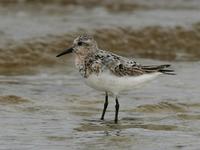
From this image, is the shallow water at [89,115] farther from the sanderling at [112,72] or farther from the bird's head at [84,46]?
the bird's head at [84,46]

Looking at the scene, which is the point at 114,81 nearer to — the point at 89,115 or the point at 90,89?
the point at 89,115

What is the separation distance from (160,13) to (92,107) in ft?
29.9

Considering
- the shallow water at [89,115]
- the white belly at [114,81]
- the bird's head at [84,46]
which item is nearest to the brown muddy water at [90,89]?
the shallow water at [89,115]

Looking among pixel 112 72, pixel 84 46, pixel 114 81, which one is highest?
pixel 84 46

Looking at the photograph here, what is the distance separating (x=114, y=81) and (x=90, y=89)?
2.41 m

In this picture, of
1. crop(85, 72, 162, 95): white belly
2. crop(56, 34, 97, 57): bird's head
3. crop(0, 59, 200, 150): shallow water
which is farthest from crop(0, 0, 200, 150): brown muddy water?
crop(56, 34, 97, 57): bird's head

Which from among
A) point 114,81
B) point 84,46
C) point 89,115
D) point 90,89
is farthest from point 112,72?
point 90,89

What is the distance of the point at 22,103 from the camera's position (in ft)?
33.3

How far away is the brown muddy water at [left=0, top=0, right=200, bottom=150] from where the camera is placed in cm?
832

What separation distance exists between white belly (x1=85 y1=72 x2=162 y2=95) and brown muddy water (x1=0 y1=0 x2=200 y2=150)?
1.57 ft

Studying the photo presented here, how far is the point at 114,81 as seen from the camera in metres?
9.05

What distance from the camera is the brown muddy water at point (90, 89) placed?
832cm

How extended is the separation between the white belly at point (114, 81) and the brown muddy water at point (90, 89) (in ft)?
1.57

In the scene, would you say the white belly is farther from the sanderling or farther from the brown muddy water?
the brown muddy water
